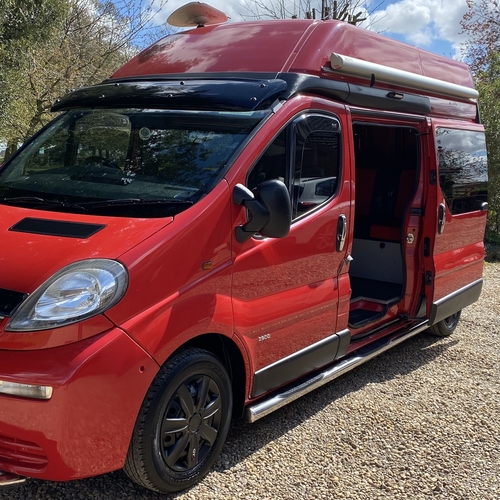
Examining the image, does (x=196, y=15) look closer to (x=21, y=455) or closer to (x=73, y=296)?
(x=73, y=296)

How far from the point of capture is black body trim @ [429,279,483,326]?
208 inches

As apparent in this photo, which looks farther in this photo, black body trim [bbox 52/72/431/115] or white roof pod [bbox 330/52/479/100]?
white roof pod [bbox 330/52/479/100]

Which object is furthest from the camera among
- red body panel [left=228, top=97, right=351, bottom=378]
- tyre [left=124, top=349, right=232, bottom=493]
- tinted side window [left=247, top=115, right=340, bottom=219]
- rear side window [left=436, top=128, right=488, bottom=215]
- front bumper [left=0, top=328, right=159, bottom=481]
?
rear side window [left=436, top=128, right=488, bottom=215]

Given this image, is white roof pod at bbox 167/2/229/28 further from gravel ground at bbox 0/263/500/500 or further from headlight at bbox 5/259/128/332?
gravel ground at bbox 0/263/500/500

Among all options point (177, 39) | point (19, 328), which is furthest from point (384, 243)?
point (19, 328)

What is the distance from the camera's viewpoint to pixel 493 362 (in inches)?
220

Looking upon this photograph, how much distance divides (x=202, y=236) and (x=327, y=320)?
4.55ft

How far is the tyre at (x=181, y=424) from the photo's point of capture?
2875 mm

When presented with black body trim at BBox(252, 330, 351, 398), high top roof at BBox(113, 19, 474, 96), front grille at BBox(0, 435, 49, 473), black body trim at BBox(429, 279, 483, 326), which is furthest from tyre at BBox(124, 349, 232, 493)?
black body trim at BBox(429, 279, 483, 326)

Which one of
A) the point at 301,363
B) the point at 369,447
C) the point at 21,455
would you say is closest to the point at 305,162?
the point at 301,363

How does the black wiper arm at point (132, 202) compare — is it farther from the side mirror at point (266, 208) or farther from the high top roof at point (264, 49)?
the high top roof at point (264, 49)

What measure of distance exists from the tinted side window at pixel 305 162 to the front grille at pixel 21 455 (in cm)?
171

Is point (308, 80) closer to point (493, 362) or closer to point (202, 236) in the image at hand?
point (202, 236)

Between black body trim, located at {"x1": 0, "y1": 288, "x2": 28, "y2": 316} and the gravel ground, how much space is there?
106cm
